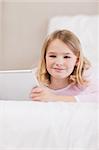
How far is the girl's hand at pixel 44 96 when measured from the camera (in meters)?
0.89

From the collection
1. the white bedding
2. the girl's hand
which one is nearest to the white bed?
the white bedding

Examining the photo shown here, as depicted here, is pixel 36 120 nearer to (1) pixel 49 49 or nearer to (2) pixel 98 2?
(1) pixel 49 49

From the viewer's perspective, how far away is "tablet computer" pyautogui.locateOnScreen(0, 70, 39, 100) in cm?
104

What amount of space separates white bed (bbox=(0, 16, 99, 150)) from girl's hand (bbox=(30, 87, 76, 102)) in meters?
0.26

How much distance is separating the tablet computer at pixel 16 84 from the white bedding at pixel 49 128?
408 mm

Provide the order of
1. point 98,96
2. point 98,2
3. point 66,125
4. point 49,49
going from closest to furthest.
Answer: point 66,125, point 98,96, point 49,49, point 98,2

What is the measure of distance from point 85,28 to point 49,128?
0.54 m

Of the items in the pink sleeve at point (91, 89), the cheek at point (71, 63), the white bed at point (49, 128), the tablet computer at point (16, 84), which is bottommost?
the tablet computer at point (16, 84)

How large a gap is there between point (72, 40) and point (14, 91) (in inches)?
9.5

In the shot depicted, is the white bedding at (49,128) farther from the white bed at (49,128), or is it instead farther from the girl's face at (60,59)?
the girl's face at (60,59)

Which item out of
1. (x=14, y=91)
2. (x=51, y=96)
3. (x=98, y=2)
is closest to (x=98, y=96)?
(x=51, y=96)

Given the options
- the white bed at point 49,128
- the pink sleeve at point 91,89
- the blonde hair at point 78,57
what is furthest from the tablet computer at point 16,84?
the white bed at point 49,128

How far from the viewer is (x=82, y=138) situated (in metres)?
0.62

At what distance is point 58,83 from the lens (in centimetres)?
101
